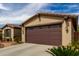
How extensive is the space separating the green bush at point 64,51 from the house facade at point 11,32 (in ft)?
4.52

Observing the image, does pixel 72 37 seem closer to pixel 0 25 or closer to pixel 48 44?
pixel 48 44

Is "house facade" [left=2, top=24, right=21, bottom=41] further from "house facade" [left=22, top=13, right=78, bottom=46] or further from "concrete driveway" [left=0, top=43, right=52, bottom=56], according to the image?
"concrete driveway" [left=0, top=43, right=52, bottom=56]

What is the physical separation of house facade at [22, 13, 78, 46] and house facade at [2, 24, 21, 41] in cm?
24

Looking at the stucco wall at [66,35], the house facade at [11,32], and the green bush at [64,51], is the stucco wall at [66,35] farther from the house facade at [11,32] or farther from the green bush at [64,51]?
the house facade at [11,32]

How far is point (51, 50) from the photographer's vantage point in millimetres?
7879

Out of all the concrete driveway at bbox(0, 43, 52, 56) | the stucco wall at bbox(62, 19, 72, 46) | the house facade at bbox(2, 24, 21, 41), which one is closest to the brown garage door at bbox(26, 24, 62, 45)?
the stucco wall at bbox(62, 19, 72, 46)

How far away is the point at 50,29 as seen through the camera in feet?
27.5

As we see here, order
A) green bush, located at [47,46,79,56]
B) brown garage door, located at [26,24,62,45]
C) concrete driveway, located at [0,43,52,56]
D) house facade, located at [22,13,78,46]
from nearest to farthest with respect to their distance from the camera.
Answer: green bush, located at [47,46,79,56]
house facade, located at [22,13,78,46]
concrete driveway, located at [0,43,52,56]
brown garage door, located at [26,24,62,45]

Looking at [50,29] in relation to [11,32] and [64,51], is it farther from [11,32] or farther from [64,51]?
[11,32]

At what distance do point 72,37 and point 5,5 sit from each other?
2498 millimetres

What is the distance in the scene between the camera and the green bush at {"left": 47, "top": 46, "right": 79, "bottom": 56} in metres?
7.69

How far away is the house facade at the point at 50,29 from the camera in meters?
7.86

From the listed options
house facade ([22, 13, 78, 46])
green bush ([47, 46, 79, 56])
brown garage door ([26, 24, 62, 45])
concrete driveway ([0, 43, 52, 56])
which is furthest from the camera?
brown garage door ([26, 24, 62, 45])

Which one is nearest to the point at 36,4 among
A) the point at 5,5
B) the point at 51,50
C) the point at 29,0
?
the point at 29,0
